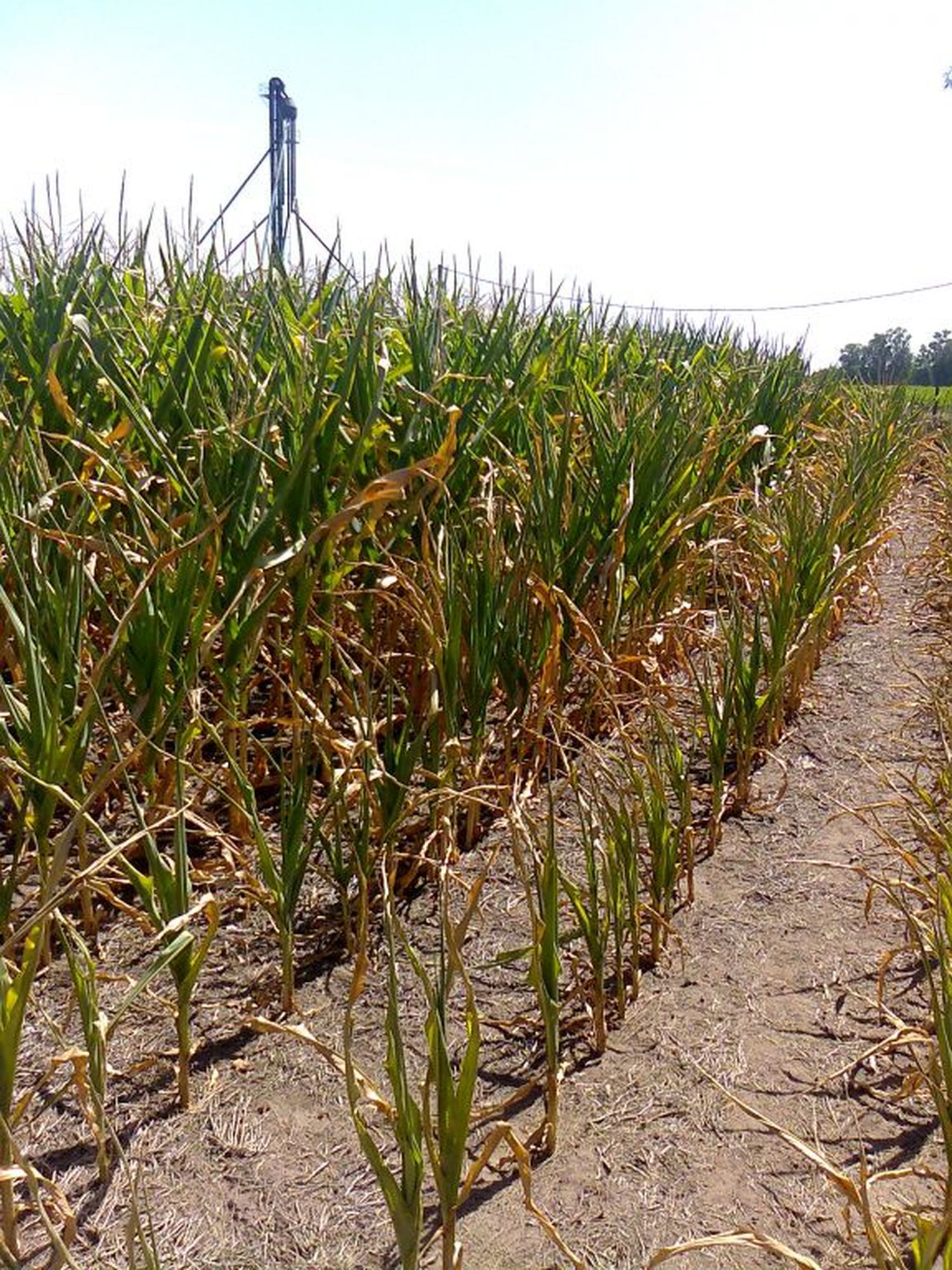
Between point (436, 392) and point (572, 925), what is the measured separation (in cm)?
106

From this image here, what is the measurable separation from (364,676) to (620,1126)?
77cm

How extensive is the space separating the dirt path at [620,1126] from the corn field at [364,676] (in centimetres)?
4

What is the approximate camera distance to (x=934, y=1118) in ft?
4.24

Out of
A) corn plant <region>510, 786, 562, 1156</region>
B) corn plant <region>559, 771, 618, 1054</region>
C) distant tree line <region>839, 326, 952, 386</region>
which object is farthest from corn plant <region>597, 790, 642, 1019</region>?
distant tree line <region>839, 326, 952, 386</region>

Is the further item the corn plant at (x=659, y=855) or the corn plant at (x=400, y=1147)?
the corn plant at (x=659, y=855)

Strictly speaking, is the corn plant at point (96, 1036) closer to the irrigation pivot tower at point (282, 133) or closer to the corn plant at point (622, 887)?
the corn plant at point (622, 887)

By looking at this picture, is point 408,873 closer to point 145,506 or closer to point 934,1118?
point 145,506

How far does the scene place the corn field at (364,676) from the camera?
1178 millimetres

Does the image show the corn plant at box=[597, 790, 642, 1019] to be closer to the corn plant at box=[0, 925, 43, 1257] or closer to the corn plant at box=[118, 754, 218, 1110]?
the corn plant at box=[118, 754, 218, 1110]

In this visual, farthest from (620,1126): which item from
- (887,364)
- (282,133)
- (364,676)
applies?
(282,133)

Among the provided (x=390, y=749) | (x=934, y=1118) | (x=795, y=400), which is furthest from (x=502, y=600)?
(x=795, y=400)

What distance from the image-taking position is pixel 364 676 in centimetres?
174

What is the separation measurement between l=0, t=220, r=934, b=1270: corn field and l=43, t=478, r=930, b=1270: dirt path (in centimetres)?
4

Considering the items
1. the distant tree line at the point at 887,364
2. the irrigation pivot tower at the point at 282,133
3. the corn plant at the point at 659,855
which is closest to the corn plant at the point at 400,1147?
the corn plant at the point at 659,855
